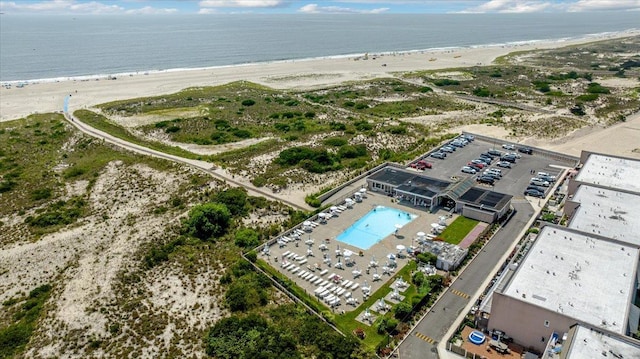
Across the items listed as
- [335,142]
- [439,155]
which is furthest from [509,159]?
[335,142]

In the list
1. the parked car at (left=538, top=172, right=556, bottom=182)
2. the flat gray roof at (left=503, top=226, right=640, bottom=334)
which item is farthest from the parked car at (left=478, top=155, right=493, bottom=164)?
the flat gray roof at (left=503, top=226, right=640, bottom=334)

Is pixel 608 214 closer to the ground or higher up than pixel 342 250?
higher up

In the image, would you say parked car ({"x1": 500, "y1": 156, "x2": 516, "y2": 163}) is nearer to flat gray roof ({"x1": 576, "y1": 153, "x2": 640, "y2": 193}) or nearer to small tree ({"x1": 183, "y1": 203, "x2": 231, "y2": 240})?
flat gray roof ({"x1": 576, "y1": 153, "x2": 640, "y2": 193})

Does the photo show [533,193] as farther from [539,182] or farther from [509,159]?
[509,159]

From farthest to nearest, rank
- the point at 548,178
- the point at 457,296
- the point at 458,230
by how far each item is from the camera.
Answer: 1. the point at 548,178
2. the point at 458,230
3. the point at 457,296

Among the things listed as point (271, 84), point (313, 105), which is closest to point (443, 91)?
point (313, 105)

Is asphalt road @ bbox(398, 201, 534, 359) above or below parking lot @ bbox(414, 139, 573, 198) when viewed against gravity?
below

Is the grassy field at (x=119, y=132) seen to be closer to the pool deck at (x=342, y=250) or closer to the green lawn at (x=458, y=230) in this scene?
the pool deck at (x=342, y=250)
